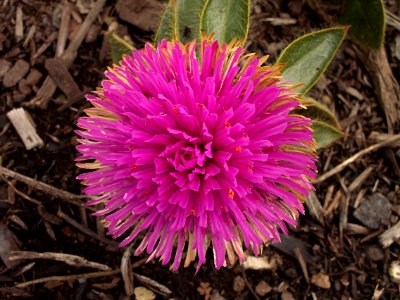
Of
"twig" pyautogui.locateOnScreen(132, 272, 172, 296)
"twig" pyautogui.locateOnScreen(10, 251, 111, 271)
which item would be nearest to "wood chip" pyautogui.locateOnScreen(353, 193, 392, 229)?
"twig" pyautogui.locateOnScreen(132, 272, 172, 296)

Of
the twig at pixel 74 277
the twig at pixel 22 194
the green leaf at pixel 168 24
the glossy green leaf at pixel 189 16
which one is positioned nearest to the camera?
the green leaf at pixel 168 24

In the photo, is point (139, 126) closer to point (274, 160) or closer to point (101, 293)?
point (274, 160)

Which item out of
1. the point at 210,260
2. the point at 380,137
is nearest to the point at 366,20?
the point at 380,137

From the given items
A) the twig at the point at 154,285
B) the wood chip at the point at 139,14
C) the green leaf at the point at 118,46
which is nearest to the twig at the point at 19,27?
the wood chip at the point at 139,14

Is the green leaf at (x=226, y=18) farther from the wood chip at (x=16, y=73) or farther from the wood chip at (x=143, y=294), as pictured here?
the wood chip at (x=143, y=294)

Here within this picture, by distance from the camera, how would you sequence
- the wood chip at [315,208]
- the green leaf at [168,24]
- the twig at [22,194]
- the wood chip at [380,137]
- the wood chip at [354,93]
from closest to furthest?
the green leaf at [168,24], the twig at [22,194], the wood chip at [315,208], the wood chip at [380,137], the wood chip at [354,93]

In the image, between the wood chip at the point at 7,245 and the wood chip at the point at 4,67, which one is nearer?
the wood chip at the point at 7,245

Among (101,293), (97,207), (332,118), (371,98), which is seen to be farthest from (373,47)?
(101,293)

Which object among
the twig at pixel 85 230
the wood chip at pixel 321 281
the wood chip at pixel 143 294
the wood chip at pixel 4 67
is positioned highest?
the wood chip at pixel 4 67
